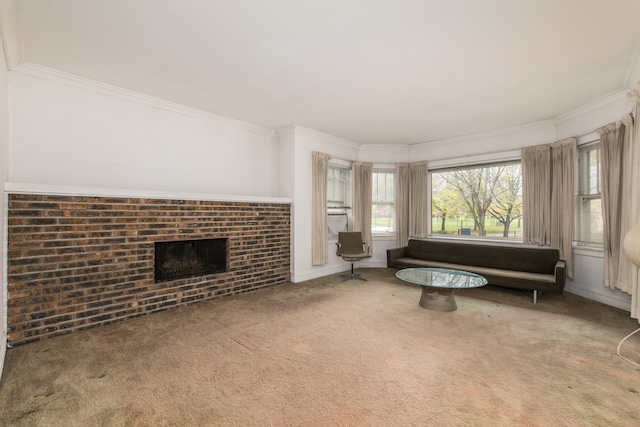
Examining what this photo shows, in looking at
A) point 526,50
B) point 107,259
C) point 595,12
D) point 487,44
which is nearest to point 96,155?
point 107,259

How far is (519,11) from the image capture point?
2.11m

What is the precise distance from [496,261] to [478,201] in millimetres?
1297

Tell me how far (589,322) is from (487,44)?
313 cm

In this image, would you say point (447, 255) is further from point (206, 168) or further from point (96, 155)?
point (96, 155)

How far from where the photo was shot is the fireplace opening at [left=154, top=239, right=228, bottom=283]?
3.75 meters

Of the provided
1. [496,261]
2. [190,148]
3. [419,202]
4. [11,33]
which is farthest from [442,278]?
[11,33]

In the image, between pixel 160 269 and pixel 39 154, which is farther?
pixel 160 269

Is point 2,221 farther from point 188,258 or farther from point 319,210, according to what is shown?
point 319,210

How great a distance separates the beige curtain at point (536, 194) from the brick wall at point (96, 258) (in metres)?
4.63

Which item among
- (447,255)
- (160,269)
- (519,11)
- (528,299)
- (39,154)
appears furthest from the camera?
(447,255)

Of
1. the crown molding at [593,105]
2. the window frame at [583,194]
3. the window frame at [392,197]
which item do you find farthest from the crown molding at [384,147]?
the window frame at [583,194]

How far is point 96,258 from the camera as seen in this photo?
121 inches

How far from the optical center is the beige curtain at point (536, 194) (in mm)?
4496

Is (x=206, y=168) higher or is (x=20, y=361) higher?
(x=206, y=168)
